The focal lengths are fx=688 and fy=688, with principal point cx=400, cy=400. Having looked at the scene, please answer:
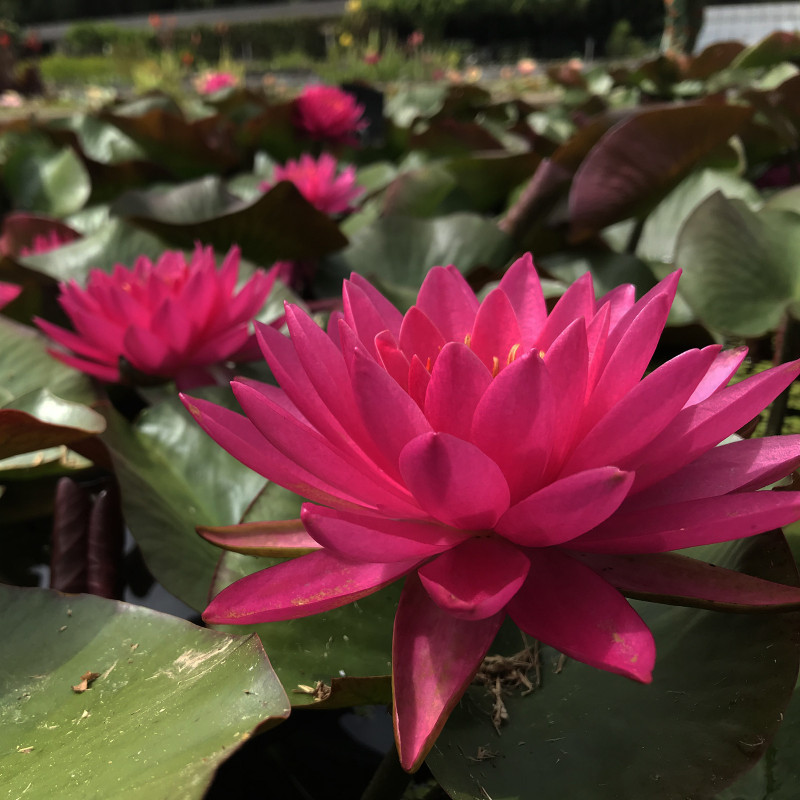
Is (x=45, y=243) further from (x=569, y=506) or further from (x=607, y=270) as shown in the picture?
(x=569, y=506)

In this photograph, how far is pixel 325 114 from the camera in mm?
1754

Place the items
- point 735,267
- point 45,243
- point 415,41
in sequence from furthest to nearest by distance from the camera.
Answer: point 415,41, point 45,243, point 735,267

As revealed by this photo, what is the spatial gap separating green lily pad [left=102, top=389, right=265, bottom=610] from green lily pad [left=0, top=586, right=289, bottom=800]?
0.09 metres

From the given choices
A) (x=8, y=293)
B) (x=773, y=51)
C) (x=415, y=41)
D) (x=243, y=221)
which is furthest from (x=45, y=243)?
(x=415, y=41)

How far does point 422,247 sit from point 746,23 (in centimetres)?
382

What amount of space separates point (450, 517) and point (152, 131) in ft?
4.94

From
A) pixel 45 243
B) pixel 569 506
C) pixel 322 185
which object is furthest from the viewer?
pixel 322 185

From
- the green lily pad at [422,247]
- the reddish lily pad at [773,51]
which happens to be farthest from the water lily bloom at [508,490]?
the reddish lily pad at [773,51]

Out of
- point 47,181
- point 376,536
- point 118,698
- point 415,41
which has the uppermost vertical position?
point 376,536

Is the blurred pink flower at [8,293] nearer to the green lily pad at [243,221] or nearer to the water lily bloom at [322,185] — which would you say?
the green lily pad at [243,221]

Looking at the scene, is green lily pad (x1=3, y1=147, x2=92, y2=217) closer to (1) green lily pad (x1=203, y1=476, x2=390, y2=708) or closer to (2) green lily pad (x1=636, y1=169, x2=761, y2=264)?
(2) green lily pad (x1=636, y1=169, x2=761, y2=264)

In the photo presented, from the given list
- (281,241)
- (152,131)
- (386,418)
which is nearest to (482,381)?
(386,418)

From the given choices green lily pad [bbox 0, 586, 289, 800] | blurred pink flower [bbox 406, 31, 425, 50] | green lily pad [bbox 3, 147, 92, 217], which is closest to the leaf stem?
green lily pad [bbox 0, 586, 289, 800]

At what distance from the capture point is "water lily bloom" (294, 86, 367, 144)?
1755 mm
